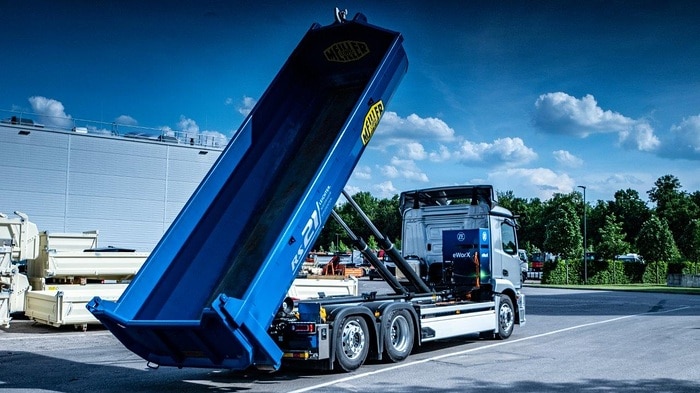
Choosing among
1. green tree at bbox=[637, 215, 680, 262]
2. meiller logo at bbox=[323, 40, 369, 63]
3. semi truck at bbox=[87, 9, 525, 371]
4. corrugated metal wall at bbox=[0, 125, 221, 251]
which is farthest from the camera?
green tree at bbox=[637, 215, 680, 262]

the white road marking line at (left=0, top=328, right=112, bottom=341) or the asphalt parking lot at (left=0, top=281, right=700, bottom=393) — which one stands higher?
the white road marking line at (left=0, top=328, right=112, bottom=341)

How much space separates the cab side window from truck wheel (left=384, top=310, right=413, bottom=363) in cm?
421

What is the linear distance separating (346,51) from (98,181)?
3341 centimetres

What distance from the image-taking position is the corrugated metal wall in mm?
38562

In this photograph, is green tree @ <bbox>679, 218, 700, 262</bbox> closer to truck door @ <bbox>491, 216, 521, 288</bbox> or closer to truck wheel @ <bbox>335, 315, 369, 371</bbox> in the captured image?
truck door @ <bbox>491, 216, 521, 288</bbox>

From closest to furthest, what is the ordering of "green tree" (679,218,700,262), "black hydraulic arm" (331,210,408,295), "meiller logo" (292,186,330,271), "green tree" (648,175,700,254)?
1. "meiller logo" (292,186,330,271)
2. "black hydraulic arm" (331,210,408,295)
3. "green tree" (679,218,700,262)
4. "green tree" (648,175,700,254)

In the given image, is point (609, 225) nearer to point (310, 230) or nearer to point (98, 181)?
point (98, 181)

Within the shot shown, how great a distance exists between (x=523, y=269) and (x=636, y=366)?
5178mm

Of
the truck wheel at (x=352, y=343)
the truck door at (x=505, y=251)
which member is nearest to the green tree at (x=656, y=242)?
the truck door at (x=505, y=251)

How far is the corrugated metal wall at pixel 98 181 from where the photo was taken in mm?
38562

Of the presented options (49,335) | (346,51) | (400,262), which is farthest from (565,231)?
(346,51)

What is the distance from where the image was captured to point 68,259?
57.4 feet

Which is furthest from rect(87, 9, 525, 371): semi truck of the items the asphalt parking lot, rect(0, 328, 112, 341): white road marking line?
rect(0, 328, 112, 341): white road marking line

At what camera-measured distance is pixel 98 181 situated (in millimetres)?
41219
